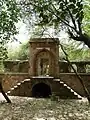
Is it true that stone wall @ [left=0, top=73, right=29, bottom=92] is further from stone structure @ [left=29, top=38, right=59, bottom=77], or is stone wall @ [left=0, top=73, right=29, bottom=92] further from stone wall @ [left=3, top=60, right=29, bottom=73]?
stone wall @ [left=3, top=60, right=29, bottom=73]

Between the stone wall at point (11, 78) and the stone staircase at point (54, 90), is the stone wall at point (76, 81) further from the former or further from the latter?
the stone wall at point (11, 78)

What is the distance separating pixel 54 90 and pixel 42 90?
7.24 ft

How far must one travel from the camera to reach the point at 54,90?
1683cm

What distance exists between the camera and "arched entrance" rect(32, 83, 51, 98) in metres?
18.0

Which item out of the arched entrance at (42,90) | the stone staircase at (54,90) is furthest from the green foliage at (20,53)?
the stone staircase at (54,90)

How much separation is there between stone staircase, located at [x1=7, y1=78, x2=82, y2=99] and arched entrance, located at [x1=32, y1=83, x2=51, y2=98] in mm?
839

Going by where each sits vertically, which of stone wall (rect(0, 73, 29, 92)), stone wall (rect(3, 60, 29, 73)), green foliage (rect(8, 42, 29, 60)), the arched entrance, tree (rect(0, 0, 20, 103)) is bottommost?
the arched entrance

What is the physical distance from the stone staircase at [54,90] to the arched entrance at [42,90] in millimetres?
839

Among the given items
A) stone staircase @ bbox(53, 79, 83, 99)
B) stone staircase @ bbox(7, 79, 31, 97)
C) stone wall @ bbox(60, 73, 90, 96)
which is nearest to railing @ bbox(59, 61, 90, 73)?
stone wall @ bbox(60, 73, 90, 96)

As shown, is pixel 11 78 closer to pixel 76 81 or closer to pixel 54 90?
pixel 54 90

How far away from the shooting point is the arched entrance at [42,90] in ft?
59.2

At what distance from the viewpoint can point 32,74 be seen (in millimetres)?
18750

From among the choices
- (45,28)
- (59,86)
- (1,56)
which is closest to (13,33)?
(1,56)

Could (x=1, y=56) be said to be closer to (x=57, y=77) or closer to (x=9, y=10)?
(x=9, y=10)
